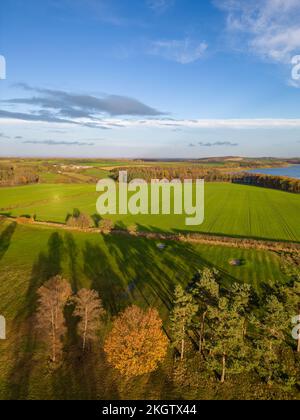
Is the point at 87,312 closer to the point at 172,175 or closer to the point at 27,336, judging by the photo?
the point at 27,336

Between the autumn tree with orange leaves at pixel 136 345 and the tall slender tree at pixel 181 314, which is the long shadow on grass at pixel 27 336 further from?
the tall slender tree at pixel 181 314

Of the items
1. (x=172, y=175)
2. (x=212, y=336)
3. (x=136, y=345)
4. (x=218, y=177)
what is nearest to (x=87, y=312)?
(x=136, y=345)

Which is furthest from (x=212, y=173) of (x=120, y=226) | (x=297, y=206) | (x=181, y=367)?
(x=181, y=367)

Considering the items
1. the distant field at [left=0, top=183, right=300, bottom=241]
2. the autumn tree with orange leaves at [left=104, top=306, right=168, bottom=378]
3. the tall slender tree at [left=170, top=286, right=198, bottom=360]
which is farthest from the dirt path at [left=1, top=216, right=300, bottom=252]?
the autumn tree with orange leaves at [left=104, top=306, right=168, bottom=378]

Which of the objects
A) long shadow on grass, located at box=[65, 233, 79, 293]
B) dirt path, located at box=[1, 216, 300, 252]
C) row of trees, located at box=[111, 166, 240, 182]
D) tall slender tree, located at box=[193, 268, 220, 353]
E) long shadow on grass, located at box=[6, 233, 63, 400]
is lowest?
long shadow on grass, located at box=[6, 233, 63, 400]

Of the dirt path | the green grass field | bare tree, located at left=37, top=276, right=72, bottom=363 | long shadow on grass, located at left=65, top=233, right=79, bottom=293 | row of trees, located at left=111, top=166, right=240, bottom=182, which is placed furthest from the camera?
row of trees, located at left=111, top=166, right=240, bottom=182

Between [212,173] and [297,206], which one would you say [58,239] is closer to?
[297,206]

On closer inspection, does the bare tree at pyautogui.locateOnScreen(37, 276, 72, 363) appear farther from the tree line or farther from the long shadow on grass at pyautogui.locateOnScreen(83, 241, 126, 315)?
the tree line
